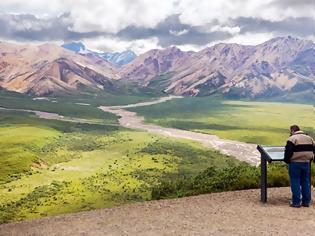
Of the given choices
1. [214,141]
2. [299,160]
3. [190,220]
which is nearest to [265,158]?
[299,160]

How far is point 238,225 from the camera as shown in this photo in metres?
13.2

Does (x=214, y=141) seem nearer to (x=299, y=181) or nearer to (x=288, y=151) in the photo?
(x=299, y=181)

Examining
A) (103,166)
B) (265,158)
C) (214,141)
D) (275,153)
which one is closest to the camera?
(265,158)

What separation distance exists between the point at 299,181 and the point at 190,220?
10.8 feet

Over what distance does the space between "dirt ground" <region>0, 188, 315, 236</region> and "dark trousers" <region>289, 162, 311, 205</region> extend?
0.99 feet

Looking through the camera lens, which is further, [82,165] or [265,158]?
[82,165]

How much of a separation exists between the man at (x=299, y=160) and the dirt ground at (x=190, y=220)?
38 cm

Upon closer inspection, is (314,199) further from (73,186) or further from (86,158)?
(86,158)

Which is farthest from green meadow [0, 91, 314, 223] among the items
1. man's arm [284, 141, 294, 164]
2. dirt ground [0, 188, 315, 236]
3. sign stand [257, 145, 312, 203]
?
man's arm [284, 141, 294, 164]

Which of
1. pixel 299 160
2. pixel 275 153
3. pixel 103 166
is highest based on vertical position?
pixel 275 153

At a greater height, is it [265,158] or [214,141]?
[265,158]

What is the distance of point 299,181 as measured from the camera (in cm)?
1466

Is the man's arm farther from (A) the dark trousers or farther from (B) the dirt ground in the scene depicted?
(B) the dirt ground

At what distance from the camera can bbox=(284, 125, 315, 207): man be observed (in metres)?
14.4
